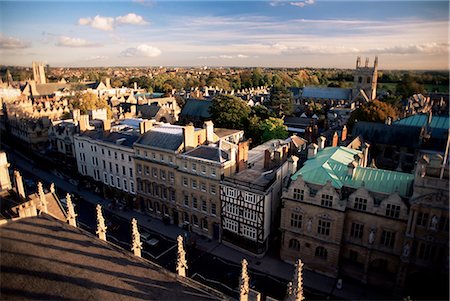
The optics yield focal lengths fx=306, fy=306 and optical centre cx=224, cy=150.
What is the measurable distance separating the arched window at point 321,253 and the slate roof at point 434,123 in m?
31.8

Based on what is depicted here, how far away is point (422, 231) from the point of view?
86.4ft

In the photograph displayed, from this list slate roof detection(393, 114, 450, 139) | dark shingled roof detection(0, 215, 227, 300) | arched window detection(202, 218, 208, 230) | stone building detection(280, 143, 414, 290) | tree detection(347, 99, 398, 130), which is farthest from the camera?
tree detection(347, 99, 398, 130)

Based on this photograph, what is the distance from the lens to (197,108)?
280 ft

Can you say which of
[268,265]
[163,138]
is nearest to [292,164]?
[268,265]

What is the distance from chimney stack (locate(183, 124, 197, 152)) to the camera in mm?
39938

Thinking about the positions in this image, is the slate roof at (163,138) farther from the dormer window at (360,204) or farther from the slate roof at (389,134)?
the slate roof at (389,134)

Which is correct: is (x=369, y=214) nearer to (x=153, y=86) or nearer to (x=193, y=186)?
(x=193, y=186)

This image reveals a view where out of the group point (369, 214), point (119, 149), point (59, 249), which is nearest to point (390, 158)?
point (369, 214)

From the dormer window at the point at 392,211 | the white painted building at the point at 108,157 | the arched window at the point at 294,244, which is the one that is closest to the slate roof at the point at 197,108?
the white painted building at the point at 108,157

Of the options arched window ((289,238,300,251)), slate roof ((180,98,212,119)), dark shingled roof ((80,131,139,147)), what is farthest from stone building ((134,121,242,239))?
slate roof ((180,98,212,119))

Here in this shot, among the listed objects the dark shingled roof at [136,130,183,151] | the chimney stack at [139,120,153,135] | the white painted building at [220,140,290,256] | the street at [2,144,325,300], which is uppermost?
the chimney stack at [139,120,153,135]

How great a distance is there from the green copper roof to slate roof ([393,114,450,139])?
2632 cm

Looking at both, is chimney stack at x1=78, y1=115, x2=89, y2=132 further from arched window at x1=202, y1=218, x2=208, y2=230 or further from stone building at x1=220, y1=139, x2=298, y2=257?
stone building at x1=220, y1=139, x2=298, y2=257

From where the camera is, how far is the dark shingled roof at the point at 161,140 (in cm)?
4117
